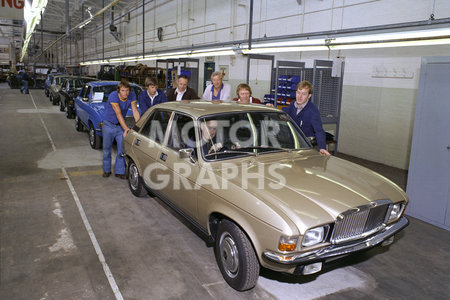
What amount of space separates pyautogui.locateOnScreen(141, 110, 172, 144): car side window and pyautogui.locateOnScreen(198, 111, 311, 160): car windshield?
0.85 m

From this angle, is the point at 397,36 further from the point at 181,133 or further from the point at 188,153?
the point at 188,153

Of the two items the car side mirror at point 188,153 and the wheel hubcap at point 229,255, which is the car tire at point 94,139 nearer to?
the car side mirror at point 188,153

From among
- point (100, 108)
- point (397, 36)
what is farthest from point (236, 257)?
point (100, 108)

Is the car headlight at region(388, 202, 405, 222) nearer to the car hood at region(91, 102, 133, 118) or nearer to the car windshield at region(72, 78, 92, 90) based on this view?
the car hood at region(91, 102, 133, 118)

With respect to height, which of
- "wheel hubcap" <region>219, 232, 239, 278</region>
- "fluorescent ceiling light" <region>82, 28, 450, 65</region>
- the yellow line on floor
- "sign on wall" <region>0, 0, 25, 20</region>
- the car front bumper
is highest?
"sign on wall" <region>0, 0, 25, 20</region>

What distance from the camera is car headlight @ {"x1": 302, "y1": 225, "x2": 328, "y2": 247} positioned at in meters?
2.69

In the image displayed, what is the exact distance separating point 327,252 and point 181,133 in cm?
216

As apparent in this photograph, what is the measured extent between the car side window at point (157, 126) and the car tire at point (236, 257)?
5.67 ft

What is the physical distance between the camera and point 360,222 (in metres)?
2.93

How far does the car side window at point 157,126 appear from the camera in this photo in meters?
4.52

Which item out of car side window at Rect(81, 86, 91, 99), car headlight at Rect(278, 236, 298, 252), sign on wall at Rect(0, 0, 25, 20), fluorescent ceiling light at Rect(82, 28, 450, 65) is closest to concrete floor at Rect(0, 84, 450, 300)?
car headlight at Rect(278, 236, 298, 252)

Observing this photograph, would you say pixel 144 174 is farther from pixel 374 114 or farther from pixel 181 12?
pixel 181 12

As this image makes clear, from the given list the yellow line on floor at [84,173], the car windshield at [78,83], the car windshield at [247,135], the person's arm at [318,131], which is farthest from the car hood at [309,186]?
the car windshield at [78,83]

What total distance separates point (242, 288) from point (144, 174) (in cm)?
237
